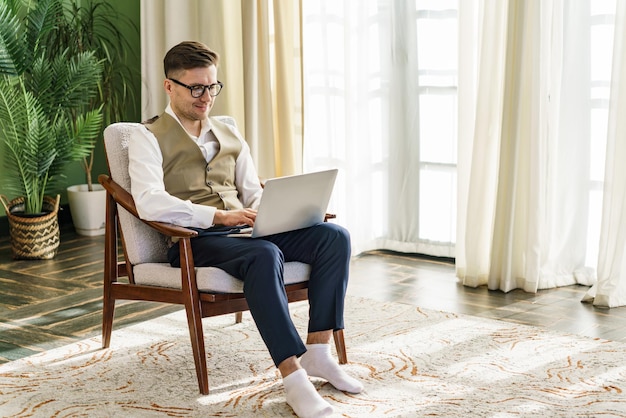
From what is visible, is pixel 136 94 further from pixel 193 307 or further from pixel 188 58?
pixel 193 307

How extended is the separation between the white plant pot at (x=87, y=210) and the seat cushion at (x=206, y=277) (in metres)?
2.30

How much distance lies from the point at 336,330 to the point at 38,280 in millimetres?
1969

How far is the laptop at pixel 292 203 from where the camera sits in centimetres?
271

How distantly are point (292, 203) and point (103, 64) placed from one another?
2.75m

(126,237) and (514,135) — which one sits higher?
(514,135)

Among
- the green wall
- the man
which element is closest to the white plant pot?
the green wall

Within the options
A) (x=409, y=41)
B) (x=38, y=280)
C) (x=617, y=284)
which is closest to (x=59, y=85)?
(x=38, y=280)

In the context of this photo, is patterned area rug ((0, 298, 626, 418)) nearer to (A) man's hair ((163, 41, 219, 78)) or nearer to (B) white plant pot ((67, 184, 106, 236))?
(A) man's hair ((163, 41, 219, 78))

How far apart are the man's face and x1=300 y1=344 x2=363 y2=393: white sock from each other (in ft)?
2.83

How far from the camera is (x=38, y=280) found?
4.24 meters

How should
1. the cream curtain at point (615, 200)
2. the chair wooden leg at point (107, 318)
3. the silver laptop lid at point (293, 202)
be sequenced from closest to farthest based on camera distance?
the silver laptop lid at point (293, 202) → the chair wooden leg at point (107, 318) → the cream curtain at point (615, 200)

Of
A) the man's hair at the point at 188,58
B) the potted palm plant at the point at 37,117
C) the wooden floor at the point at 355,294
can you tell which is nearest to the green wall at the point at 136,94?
the potted palm plant at the point at 37,117

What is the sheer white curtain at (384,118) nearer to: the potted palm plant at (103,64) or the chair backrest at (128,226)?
the potted palm plant at (103,64)

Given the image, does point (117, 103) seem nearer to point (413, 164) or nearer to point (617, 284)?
point (413, 164)
